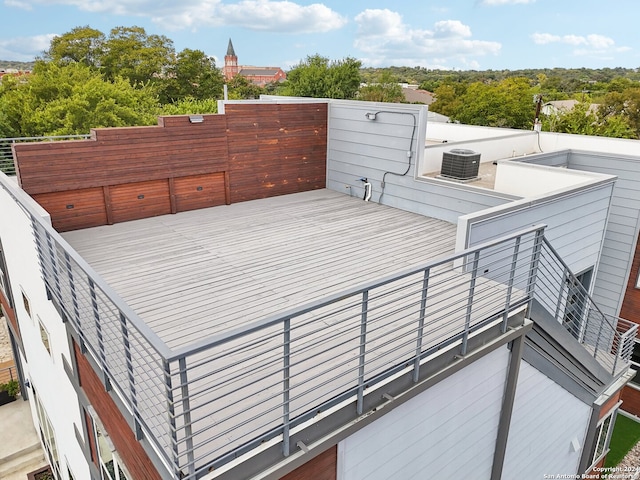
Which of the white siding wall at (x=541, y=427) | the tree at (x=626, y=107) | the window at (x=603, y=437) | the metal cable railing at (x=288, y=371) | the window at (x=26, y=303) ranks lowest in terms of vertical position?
the window at (x=603, y=437)

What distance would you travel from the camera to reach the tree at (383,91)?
55469mm

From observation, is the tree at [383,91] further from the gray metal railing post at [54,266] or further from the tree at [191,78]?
the gray metal railing post at [54,266]

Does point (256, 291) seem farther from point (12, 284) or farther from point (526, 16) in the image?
point (526, 16)

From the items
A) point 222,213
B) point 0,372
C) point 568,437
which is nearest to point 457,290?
point 568,437

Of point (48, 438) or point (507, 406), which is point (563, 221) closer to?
point (507, 406)

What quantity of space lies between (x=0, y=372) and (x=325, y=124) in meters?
13.7

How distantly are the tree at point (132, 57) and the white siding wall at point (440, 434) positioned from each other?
45668 mm

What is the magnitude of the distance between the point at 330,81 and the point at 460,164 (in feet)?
146

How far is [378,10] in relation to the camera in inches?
3654

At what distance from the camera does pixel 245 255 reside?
7.03m

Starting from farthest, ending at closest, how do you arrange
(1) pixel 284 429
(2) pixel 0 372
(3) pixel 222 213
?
(2) pixel 0 372 < (3) pixel 222 213 < (1) pixel 284 429

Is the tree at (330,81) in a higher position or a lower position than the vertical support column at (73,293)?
higher

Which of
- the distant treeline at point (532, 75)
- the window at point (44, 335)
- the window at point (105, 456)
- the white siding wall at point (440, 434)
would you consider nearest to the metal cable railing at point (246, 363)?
the white siding wall at point (440, 434)

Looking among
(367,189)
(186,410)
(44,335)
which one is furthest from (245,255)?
(186,410)
